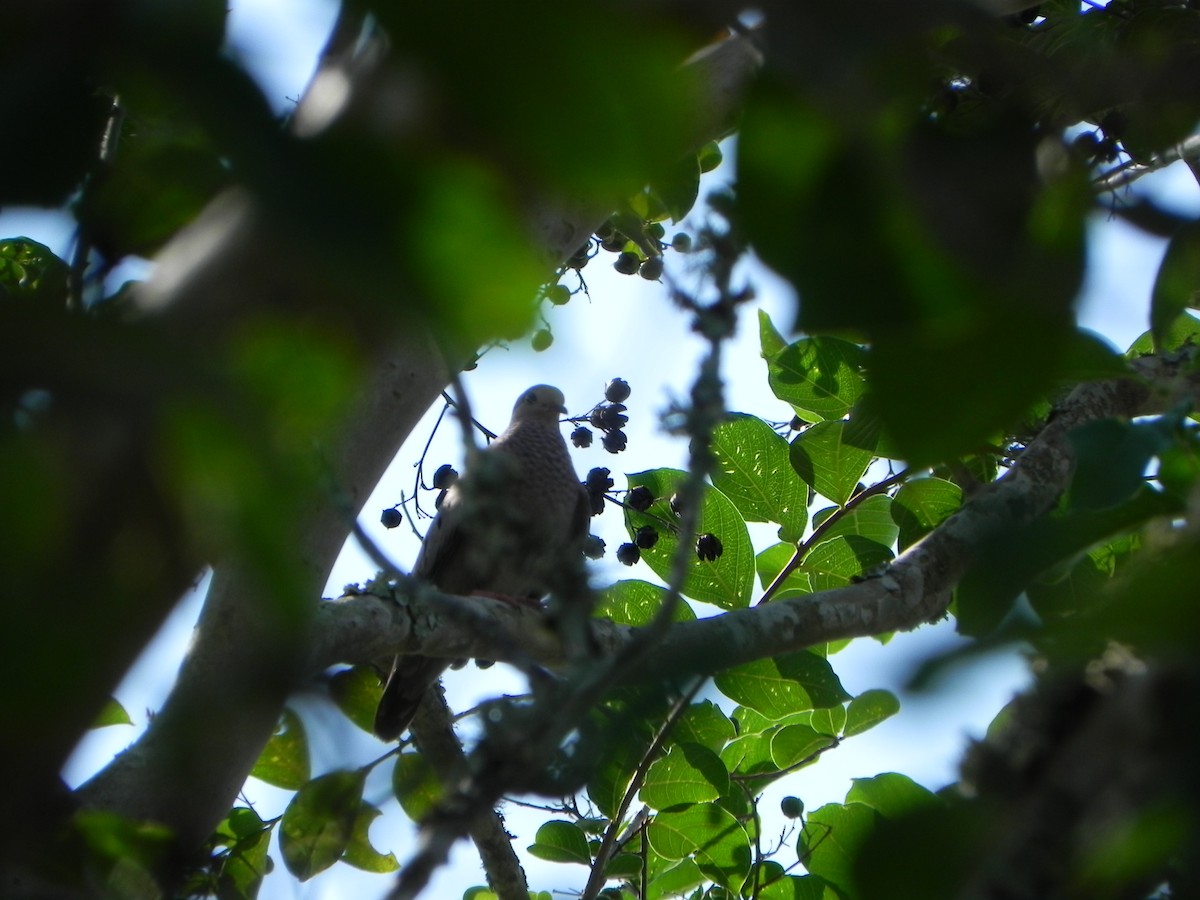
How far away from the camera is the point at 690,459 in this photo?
878mm

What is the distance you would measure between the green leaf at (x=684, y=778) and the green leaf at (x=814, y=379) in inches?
39.7

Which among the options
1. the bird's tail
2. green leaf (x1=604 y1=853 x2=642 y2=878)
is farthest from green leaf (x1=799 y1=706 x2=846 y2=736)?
the bird's tail

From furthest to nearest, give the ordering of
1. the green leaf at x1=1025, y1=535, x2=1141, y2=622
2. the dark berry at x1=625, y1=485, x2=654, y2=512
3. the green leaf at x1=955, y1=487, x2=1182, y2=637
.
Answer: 1. the dark berry at x1=625, y1=485, x2=654, y2=512
2. the green leaf at x1=1025, y1=535, x2=1141, y2=622
3. the green leaf at x1=955, y1=487, x2=1182, y2=637

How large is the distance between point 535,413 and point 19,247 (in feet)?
7.81

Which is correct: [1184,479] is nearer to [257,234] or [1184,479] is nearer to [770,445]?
[257,234]

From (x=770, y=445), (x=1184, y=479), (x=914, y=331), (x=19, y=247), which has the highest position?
(x=19, y=247)

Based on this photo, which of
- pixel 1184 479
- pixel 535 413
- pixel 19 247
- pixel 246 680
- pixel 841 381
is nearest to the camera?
pixel 246 680

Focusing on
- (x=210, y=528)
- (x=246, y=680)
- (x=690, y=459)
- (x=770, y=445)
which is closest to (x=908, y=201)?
(x=690, y=459)

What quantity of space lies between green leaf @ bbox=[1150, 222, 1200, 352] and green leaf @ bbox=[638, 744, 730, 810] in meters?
1.76

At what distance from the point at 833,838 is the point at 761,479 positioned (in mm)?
949

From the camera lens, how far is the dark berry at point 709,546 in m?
2.85

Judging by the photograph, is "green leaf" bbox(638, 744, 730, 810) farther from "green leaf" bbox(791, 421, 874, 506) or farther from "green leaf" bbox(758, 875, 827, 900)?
"green leaf" bbox(791, 421, 874, 506)

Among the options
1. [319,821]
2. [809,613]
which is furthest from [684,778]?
[319,821]

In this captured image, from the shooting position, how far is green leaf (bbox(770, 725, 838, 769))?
2.78 m
